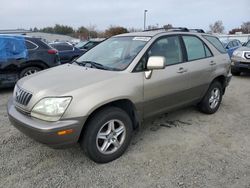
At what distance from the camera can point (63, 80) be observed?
3.26 metres

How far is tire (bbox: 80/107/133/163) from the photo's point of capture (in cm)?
308

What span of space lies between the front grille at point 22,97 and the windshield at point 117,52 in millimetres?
1176

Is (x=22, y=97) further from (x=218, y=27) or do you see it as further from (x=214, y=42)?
(x=218, y=27)

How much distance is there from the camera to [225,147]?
12.4ft

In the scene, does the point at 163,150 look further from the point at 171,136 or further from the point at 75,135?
the point at 75,135

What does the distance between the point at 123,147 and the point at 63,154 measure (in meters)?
0.86

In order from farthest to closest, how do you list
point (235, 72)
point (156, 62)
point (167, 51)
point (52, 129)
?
point (235, 72)
point (167, 51)
point (156, 62)
point (52, 129)

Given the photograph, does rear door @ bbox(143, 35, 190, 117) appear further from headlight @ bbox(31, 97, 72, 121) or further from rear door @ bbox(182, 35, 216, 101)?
headlight @ bbox(31, 97, 72, 121)

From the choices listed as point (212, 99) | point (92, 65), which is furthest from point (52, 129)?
point (212, 99)

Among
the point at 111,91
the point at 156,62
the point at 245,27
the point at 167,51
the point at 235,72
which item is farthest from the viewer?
the point at 245,27

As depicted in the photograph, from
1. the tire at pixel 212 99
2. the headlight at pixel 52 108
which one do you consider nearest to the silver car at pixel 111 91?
the headlight at pixel 52 108

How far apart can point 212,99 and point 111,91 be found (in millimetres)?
2816

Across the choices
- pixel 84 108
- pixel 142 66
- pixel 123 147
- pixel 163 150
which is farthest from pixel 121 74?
pixel 163 150

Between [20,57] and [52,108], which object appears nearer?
[52,108]
